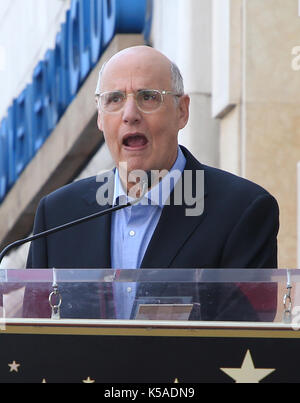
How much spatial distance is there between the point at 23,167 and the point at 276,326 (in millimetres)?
13189

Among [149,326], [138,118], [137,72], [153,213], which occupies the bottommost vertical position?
[149,326]

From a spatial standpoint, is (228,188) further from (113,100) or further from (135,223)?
(113,100)

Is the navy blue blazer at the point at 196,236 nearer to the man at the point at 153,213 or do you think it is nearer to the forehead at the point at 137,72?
the man at the point at 153,213

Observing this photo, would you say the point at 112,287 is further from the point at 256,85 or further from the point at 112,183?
the point at 256,85

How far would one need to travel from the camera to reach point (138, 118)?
295cm

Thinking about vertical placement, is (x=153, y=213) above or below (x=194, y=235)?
above

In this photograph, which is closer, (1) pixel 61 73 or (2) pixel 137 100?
(2) pixel 137 100

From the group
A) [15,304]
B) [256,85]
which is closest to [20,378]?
[15,304]

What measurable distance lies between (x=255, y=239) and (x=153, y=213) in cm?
36

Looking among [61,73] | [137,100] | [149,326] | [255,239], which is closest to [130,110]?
[137,100]

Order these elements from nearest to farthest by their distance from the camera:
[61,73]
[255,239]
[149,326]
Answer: [149,326]
[255,239]
[61,73]

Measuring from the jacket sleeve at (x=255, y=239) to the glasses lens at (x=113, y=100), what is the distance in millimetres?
510

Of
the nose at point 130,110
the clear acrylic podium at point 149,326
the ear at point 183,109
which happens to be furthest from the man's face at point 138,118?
the clear acrylic podium at point 149,326

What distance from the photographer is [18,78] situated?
15.4 m
